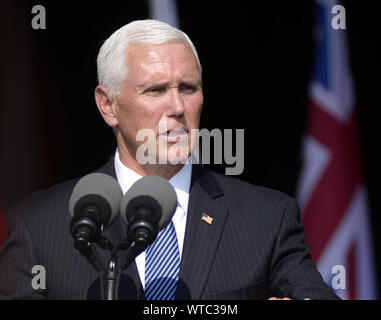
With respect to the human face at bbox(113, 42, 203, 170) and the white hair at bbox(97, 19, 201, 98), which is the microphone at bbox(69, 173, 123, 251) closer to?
the human face at bbox(113, 42, 203, 170)

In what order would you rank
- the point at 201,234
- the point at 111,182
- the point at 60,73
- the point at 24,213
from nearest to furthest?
the point at 111,182 < the point at 201,234 < the point at 24,213 < the point at 60,73

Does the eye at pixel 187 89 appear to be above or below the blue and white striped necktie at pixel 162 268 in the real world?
above

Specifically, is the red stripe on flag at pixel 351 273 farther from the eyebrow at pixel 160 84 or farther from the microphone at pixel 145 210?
the microphone at pixel 145 210

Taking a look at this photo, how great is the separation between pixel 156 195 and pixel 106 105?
1.07 meters

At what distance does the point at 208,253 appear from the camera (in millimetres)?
2146

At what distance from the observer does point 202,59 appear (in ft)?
11.6

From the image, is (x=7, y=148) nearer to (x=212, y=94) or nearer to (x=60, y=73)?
(x=60, y=73)

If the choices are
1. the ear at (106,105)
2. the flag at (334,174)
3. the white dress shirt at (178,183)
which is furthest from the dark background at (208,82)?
the white dress shirt at (178,183)

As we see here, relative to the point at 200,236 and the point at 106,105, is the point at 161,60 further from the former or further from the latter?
Answer: the point at 200,236

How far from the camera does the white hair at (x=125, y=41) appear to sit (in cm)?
230

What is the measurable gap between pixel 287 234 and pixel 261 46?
1648 millimetres

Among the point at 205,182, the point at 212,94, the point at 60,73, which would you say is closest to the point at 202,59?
the point at 212,94

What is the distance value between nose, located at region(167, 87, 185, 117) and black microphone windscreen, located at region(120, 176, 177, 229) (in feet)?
2.23

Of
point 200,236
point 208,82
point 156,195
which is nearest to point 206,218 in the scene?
point 200,236
